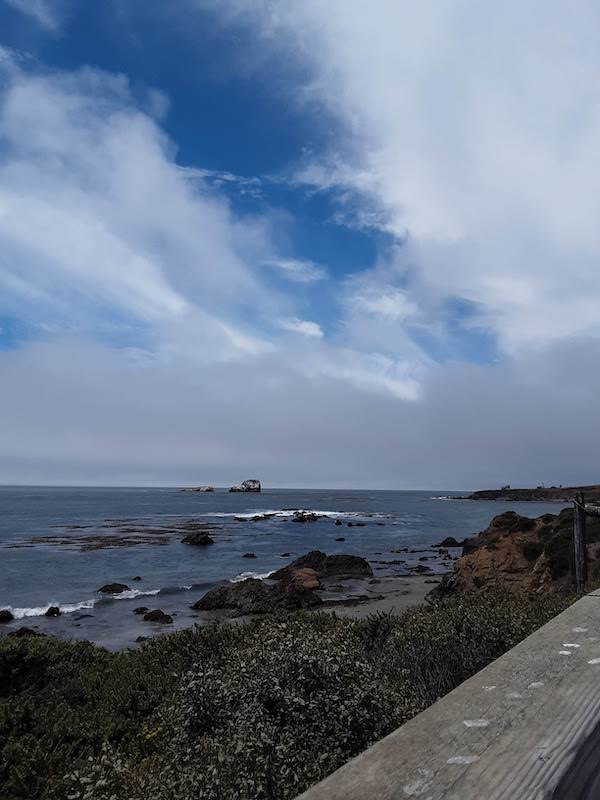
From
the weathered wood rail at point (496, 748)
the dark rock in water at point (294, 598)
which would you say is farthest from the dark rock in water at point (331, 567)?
the weathered wood rail at point (496, 748)

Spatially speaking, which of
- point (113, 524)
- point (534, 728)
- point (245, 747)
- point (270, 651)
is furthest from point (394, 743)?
point (113, 524)

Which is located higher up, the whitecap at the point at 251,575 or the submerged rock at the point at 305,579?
the submerged rock at the point at 305,579

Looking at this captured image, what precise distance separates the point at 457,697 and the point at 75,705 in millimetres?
8252

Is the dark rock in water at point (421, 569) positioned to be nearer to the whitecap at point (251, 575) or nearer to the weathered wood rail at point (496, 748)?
the whitecap at point (251, 575)

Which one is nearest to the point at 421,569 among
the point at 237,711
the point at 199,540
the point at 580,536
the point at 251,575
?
the point at 251,575

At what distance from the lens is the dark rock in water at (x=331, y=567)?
34.2 meters

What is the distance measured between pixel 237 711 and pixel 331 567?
3194cm

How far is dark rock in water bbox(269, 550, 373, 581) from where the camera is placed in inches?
1346

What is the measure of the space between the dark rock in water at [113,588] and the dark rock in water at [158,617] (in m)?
6.98

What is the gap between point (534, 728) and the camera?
4.69 feet

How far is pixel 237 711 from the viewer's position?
479cm

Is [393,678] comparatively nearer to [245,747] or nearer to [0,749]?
[245,747]

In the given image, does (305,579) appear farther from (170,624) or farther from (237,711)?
(237,711)

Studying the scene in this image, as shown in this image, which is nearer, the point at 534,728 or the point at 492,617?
the point at 534,728
